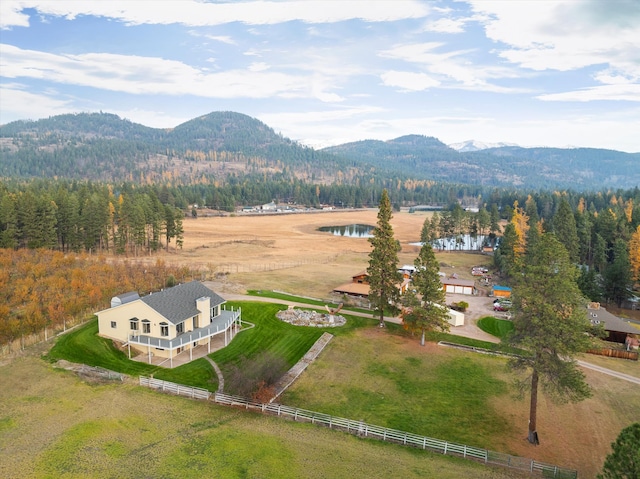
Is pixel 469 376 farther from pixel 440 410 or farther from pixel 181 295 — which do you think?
pixel 181 295

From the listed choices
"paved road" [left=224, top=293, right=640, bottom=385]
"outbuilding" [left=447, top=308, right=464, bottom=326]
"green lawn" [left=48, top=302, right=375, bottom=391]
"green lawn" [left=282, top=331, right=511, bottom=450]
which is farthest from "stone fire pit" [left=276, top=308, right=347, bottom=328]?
"outbuilding" [left=447, top=308, right=464, bottom=326]

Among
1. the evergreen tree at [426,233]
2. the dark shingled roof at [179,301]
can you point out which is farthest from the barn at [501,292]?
the evergreen tree at [426,233]

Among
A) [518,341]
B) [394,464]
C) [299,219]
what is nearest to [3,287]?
[394,464]

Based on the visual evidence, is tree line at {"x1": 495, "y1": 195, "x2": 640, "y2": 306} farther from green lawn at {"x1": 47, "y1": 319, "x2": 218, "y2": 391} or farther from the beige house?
green lawn at {"x1": 47, "y1": 319, "x2": 218, "y2": 391}

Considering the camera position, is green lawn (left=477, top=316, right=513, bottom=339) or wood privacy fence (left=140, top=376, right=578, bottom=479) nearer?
wood privacy fence (left=140, top=376, right=578, bottom=479)

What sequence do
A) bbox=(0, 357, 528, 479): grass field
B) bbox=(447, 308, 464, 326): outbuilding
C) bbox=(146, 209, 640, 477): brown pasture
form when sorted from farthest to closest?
bbox=(447, 308, 464, 326): outbuilding → bbox=(146, 209, 640, 477): brown pasture → bbox=(0, 357, 528, 479): grass field

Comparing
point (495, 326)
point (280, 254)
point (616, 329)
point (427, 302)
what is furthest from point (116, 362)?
point (280, 254)
